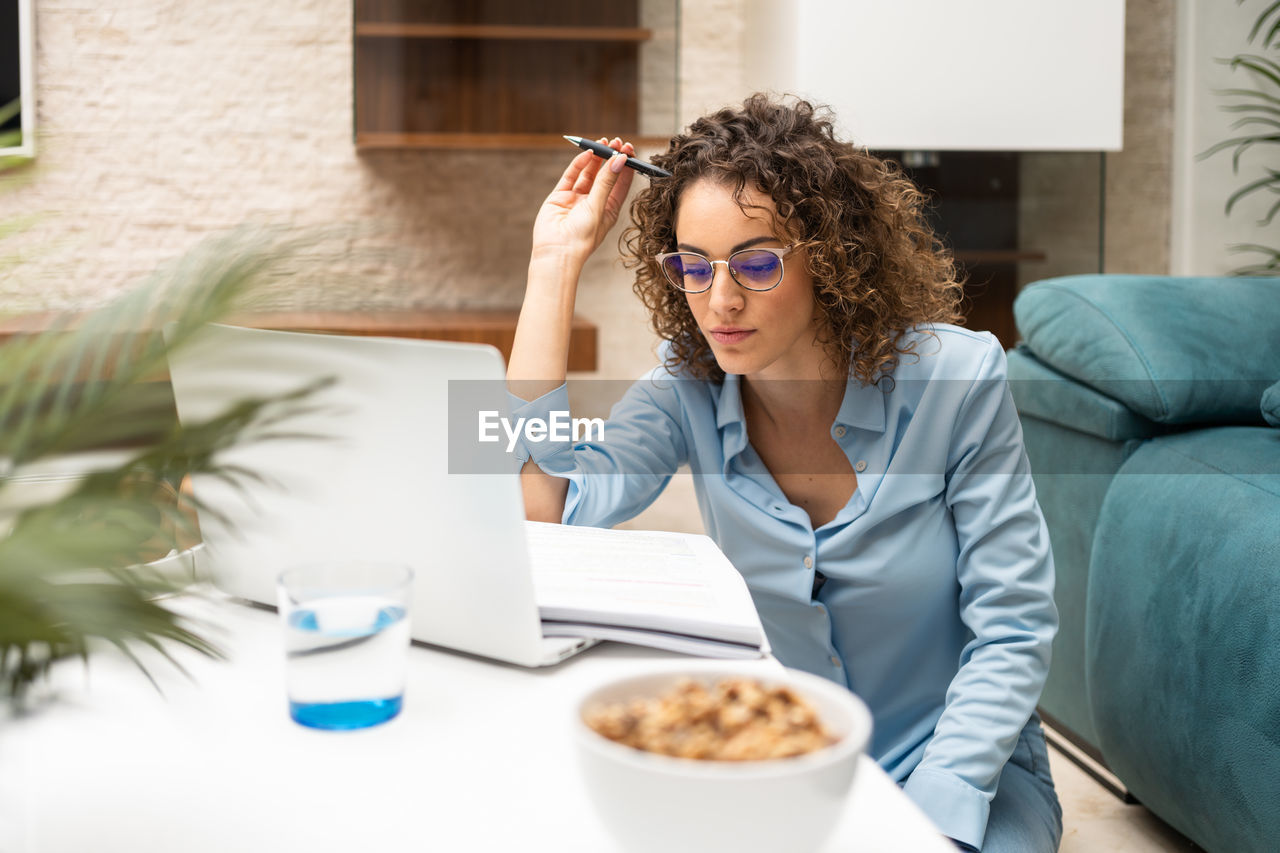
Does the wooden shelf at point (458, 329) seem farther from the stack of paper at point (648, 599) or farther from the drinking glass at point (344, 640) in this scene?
the drinking glass at point (344, 640)

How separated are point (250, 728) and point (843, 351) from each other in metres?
0.83

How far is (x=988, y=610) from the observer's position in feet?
3.44

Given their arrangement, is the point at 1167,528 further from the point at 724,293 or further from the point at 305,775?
the point at 305,775

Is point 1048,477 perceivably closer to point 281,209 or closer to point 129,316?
point 129,316

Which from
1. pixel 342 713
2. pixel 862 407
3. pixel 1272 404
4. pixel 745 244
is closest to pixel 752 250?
pixel 745 244

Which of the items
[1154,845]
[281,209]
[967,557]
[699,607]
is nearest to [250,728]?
[699,607]

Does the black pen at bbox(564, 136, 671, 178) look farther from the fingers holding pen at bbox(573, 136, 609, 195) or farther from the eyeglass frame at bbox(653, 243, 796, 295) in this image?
the eyeglass frame at bbox(653, 243, 796, 295)

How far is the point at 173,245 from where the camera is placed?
336 centimetres

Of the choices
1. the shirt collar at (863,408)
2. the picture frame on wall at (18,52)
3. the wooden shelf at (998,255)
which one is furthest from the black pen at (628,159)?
the picture frame on wall at (18,52)

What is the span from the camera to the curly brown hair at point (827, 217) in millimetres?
1184

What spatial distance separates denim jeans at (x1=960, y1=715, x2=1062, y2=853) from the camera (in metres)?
1.00

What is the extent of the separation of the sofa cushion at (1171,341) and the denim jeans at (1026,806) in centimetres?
66

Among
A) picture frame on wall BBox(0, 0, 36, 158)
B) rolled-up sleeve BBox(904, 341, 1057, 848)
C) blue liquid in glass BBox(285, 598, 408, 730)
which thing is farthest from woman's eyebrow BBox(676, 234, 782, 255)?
picture frame on wall BBox(0, 0, 36, 158)

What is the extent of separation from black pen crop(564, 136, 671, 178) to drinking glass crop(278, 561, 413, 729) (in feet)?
2.47
